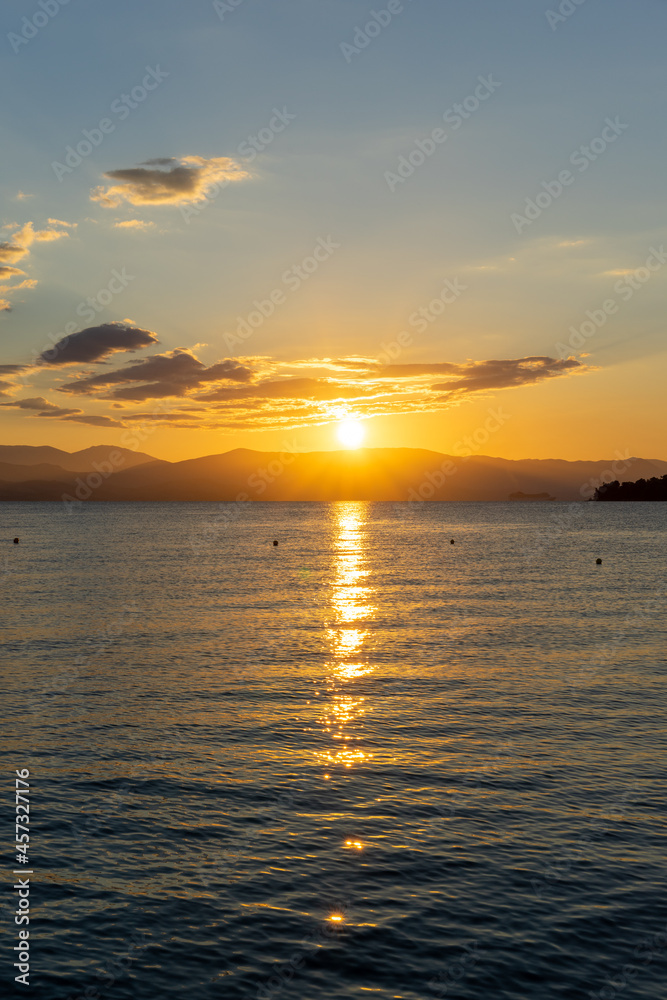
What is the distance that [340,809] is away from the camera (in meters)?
20.4

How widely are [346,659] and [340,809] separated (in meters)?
19.9

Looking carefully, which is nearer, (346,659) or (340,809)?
(340,809)

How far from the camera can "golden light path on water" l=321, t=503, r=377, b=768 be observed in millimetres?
25547

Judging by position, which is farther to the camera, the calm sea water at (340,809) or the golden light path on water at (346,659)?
the golden light path on water at (346,659)

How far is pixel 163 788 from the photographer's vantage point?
72.1ft

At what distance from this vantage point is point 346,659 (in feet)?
132

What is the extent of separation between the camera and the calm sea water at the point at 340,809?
1397cm

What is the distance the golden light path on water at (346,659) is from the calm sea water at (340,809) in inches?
7.2

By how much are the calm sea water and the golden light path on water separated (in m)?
0.18

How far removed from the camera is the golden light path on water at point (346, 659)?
25547 mm

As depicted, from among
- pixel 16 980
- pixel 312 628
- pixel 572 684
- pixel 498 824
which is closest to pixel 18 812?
pixel 16 980

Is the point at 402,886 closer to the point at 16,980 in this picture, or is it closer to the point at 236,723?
the point at 16,980

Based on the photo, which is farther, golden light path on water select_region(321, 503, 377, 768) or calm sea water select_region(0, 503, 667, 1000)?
golden light path on water select_region(321, 503, 377, 768)

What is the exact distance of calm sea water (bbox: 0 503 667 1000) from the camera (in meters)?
14.0
